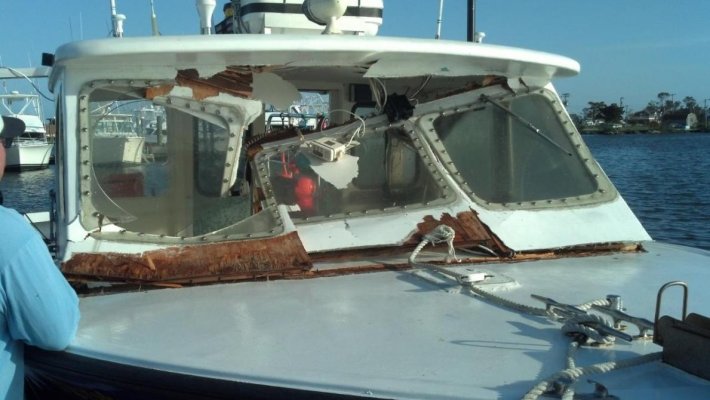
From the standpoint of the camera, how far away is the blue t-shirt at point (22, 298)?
7.35 feet

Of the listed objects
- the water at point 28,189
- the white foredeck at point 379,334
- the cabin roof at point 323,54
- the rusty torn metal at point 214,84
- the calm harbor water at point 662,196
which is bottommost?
the water at point 28,189

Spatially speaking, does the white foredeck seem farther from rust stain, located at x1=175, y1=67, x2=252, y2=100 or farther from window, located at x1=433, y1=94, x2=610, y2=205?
rust stain, located at x1=175, y1=67, x2=252, y2=100

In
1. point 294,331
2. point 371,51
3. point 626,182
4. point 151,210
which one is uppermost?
point 371,51

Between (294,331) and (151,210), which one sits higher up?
(151,210)

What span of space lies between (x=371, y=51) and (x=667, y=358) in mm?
2162

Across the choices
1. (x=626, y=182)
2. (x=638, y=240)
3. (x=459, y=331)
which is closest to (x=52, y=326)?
(x=459, y=331)

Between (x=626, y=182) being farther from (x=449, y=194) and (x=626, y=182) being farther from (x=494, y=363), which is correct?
(x=494, y=363)

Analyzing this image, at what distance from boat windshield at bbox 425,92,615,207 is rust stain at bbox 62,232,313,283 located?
47.7 inches

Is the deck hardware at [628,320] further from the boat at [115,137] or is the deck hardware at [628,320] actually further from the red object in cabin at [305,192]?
the boat at [115,137]

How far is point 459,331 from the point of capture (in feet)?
9.31


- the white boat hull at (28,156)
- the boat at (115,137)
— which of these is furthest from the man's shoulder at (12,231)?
the white boat hull at (28,156)

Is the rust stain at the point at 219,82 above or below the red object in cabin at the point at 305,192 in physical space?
above

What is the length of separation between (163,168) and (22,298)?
6.83ft

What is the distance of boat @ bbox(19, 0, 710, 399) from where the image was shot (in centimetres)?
249
